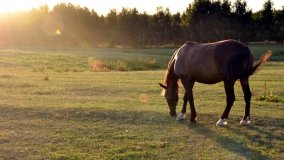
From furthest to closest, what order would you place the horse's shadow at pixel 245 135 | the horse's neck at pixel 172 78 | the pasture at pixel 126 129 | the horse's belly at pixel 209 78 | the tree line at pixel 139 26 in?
the tree line at pixel 139 26 < the horse's neck at pixel 172 78 < the horse's belly at pixel 209 78 < the horse's shadow at pixel 245 135 < the pasture at pixel 126 129

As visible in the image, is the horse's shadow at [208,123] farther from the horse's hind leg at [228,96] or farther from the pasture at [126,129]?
the horse's hind leg at [228,96]

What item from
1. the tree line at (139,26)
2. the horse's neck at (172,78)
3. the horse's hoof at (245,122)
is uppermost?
the tree line at (139,26)

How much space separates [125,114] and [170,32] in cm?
6517

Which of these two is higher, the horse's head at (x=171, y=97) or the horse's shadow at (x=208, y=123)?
the horse's head at (x=171, y=97)

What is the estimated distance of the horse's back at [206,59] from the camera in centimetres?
1043

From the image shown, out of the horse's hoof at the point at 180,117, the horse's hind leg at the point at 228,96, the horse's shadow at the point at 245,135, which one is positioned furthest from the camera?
the horse's hoof at the point at 180,117

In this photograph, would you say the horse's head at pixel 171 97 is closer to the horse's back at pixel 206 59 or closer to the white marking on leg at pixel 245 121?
the horse's back at pixel 206 59

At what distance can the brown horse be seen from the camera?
10359 mm

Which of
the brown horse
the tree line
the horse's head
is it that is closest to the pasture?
the horse's head

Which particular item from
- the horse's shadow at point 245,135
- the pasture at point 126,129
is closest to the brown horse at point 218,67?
the horse's shadow at point 245,135

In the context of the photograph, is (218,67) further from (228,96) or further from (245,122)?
(245,122)

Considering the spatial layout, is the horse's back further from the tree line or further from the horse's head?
the tree line

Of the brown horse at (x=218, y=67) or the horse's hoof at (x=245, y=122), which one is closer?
the brown horse at (x=218, y=67)

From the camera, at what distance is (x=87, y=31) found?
84812 mm
